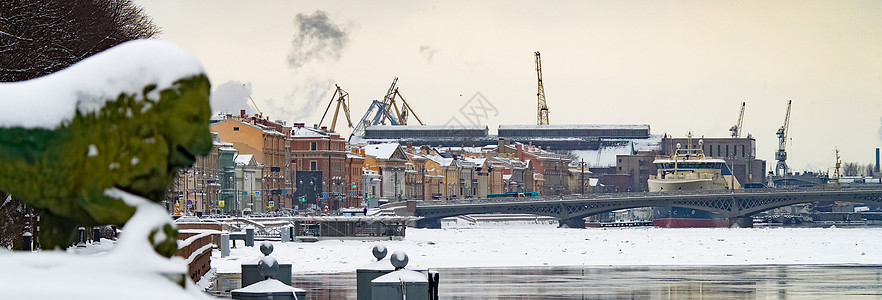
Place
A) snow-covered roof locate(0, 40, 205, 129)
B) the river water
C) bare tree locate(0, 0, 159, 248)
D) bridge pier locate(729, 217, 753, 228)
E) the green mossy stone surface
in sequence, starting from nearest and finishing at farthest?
snow-covered roof locate(0, 40, 205, 129)
the green mossy stone surface
bare tree locate(0, 0, 159, 248)
the river water
bridge pier locate(729, 217, 753, 228)

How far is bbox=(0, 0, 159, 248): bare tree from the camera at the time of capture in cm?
3369

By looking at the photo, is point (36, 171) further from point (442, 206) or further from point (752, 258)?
point (442, 206)

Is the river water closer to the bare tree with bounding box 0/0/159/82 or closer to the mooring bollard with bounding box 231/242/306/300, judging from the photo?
the bare tree with bounding box 0/0/159/82

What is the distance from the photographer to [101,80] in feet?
19.3

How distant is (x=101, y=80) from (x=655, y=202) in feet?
521

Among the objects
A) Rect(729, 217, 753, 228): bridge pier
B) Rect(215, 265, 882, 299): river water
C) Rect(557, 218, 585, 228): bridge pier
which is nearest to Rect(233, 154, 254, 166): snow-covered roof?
Rect(557, 218, 585, 228): bridge pier

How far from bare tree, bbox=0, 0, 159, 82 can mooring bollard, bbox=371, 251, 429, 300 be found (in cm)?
1742

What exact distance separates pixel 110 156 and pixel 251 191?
14976 cm

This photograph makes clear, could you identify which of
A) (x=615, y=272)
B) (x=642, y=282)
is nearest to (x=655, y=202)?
(x=615, y=272)

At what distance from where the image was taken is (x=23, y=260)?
589 centimetres

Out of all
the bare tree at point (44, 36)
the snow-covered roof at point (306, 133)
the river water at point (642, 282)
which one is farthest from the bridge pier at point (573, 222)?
the bare tree at point (44, 36)

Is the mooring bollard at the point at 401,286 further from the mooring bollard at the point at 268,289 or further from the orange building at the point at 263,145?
the orange building at the point at 263,145

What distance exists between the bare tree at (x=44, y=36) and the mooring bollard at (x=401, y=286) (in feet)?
57.1

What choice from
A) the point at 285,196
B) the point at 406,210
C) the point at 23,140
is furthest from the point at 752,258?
the point at 285,196
